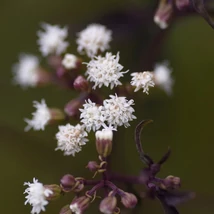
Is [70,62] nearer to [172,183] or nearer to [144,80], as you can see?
[144,80]

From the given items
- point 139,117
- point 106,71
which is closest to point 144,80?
point 106,71

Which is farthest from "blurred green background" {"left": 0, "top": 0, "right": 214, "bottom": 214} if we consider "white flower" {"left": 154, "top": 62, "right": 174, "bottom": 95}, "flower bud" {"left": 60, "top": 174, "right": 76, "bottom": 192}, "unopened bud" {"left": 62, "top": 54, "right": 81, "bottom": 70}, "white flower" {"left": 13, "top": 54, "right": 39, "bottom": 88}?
"flower bud" {"left": 60, "top": 174, "right": 76, "bottom": 192}

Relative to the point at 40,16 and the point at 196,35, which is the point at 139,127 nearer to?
the point at 196,35

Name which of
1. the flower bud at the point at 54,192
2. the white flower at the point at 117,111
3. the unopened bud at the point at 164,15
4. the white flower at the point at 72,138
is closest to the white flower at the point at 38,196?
the flower bud at the point at 54,192

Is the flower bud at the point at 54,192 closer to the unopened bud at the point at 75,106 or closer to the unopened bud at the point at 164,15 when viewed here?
the unopened bud at the point at 75,106

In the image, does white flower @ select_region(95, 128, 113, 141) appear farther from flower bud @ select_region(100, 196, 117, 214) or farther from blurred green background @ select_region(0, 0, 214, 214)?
blurred green background @ select_region(0, 0, 214, 214)

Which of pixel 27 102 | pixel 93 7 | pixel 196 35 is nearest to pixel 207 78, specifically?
pixel 196 35
